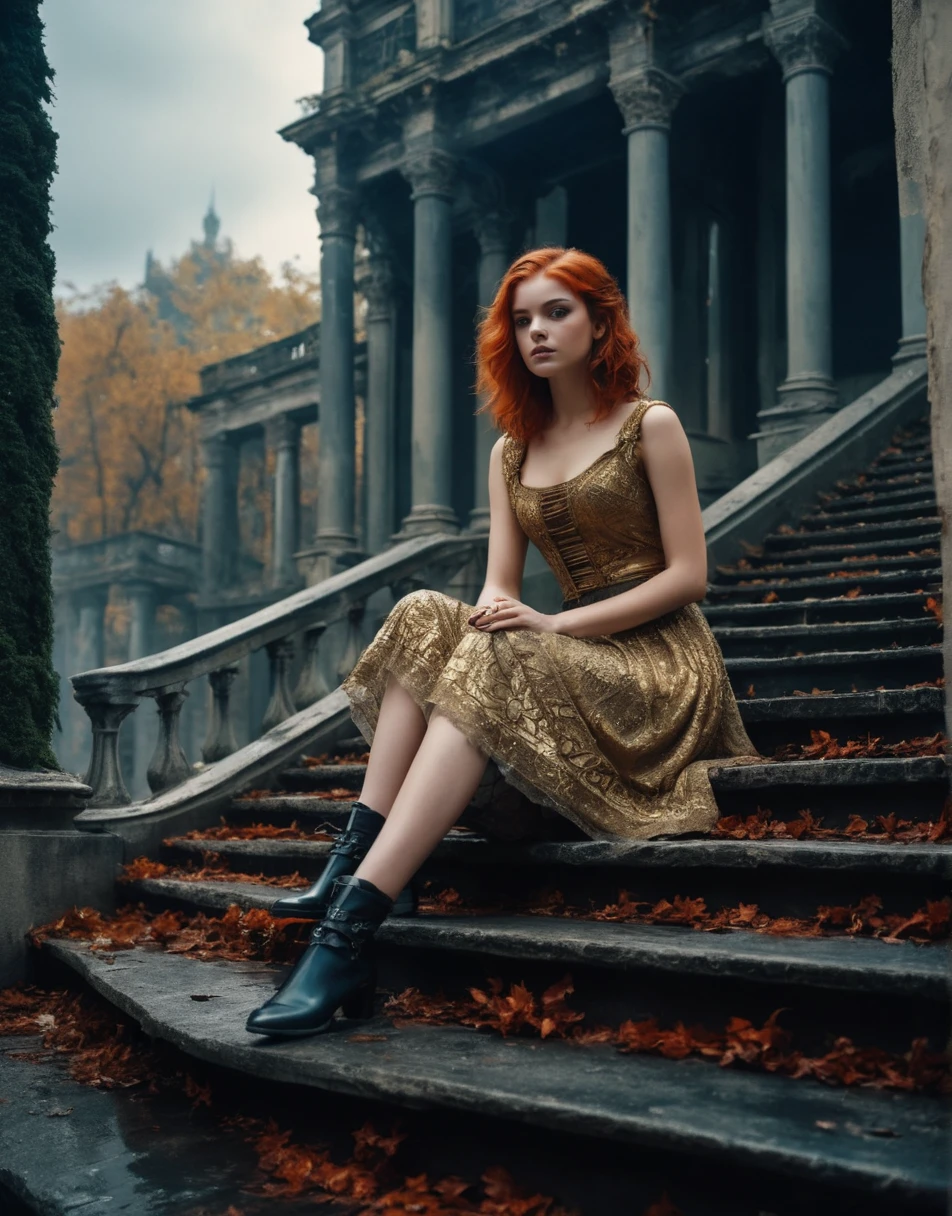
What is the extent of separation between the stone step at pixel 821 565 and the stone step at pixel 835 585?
4cm

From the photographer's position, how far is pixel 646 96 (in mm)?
10992

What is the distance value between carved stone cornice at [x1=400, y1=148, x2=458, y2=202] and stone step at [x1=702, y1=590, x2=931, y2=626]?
828 centimetres

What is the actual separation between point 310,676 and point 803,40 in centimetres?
713

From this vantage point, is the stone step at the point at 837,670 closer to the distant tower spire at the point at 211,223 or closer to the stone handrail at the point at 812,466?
the stone handrail at the point at 812,466

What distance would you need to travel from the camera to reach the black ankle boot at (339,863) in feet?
9.57

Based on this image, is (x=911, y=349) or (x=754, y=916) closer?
(x=754, y=916)

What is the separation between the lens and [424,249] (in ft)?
42.7

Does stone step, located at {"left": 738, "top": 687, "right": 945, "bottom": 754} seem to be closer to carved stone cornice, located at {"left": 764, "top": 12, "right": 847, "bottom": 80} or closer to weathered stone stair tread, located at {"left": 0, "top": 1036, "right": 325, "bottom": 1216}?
weathered stone stair tread, located at {"left": 0, "top": 1036, "right": 325, "bottom": 1216}

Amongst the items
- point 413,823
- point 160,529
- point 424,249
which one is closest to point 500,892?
point 413,823

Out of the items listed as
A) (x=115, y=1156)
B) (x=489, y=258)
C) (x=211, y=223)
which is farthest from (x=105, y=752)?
(x=211, y=223)

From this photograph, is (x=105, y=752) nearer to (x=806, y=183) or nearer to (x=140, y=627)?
(x=806, y=183)

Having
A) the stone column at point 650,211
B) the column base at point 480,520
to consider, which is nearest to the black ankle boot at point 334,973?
the column base at point 480,520

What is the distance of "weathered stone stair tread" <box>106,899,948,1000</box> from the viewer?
87.0 inches

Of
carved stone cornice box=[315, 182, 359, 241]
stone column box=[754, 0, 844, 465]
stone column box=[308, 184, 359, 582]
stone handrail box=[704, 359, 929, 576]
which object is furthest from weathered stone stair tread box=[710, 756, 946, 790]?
carved stone cornice box=[315, 182, 359, 241]
